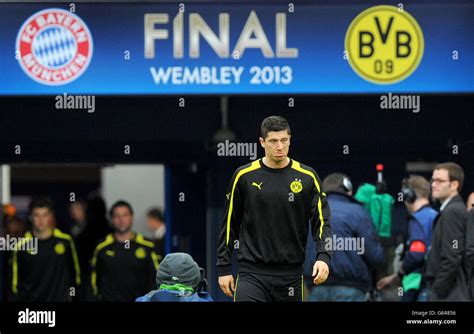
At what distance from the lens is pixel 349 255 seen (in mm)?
11070

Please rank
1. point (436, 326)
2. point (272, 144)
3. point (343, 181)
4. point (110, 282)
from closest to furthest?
point (272, 144), point (436, 326), point (343, 181), point (110, 282)

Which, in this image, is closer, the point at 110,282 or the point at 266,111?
the point at 110,282

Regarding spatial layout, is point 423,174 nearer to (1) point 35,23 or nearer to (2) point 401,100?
(2) point 401,100

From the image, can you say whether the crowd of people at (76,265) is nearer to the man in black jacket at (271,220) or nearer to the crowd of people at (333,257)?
the crowd of people at (333,257)

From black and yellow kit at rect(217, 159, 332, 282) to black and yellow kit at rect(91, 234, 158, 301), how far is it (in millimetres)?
3644

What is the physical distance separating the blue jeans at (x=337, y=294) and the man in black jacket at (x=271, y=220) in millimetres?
1970

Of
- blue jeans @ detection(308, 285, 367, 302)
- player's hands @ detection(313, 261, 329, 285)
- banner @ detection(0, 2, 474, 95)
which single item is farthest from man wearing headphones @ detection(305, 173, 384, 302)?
banner @ detection(0, 2, 474, 95)

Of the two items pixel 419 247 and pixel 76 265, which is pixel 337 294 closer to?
pixel 419 247

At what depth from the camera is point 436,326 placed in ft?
31.6

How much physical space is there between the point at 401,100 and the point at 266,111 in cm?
139

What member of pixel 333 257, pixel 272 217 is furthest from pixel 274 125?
pixel 333 257

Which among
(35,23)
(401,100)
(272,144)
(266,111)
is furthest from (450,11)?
(272,144)

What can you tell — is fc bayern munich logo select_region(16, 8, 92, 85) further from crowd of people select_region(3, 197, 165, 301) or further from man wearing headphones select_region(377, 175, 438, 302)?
man wearing headphones select_region(377, 175, 438, 302)

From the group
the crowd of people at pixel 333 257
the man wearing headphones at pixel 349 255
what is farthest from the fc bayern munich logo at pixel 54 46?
the man wearing headphones at pixel 349 255
